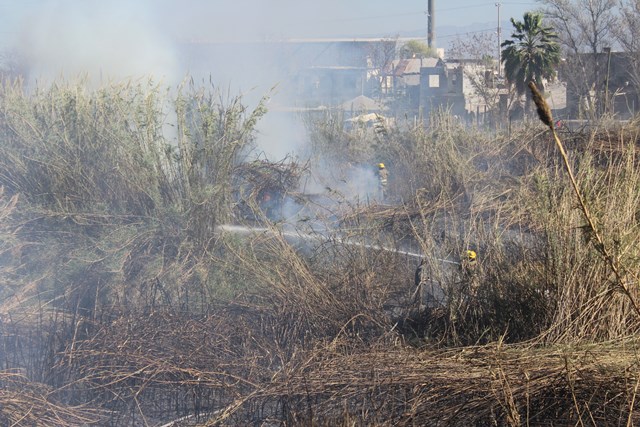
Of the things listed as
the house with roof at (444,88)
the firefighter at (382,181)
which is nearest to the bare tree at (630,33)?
the house with roof at (444,88)

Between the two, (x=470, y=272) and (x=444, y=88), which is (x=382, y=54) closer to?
(x=444, y=88)

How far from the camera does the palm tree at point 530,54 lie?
19.8 metres

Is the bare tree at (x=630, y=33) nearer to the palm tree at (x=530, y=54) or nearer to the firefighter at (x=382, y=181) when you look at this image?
the palm tree at (x=530, y=54)

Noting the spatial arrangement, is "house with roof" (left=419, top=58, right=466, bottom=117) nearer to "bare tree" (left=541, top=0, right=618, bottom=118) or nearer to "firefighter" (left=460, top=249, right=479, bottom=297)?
"bare tree" (left=541, top=0, right=618, bottom=118)

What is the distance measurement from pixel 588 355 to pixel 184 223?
3.94 metres

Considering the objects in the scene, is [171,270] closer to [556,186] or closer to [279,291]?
[279,291]

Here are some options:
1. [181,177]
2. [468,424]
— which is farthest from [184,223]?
[468,424]

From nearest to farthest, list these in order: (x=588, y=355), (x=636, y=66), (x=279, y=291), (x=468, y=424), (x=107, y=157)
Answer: (x=468, y=424) < (x=588, y=355) < (x=279, y=291) < (x=107, y=157) < (x=636, y=66)

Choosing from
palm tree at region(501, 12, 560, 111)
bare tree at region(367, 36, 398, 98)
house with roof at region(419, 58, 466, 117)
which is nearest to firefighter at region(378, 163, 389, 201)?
palm tree at region(501, 12, 560, 111)

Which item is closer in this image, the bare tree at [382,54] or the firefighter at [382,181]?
the firefighter at [382,181]

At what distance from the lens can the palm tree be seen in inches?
778

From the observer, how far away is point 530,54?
782 inches

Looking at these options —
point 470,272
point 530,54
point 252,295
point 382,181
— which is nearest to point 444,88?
point 530,54

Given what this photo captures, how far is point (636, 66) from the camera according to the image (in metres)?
21.7
